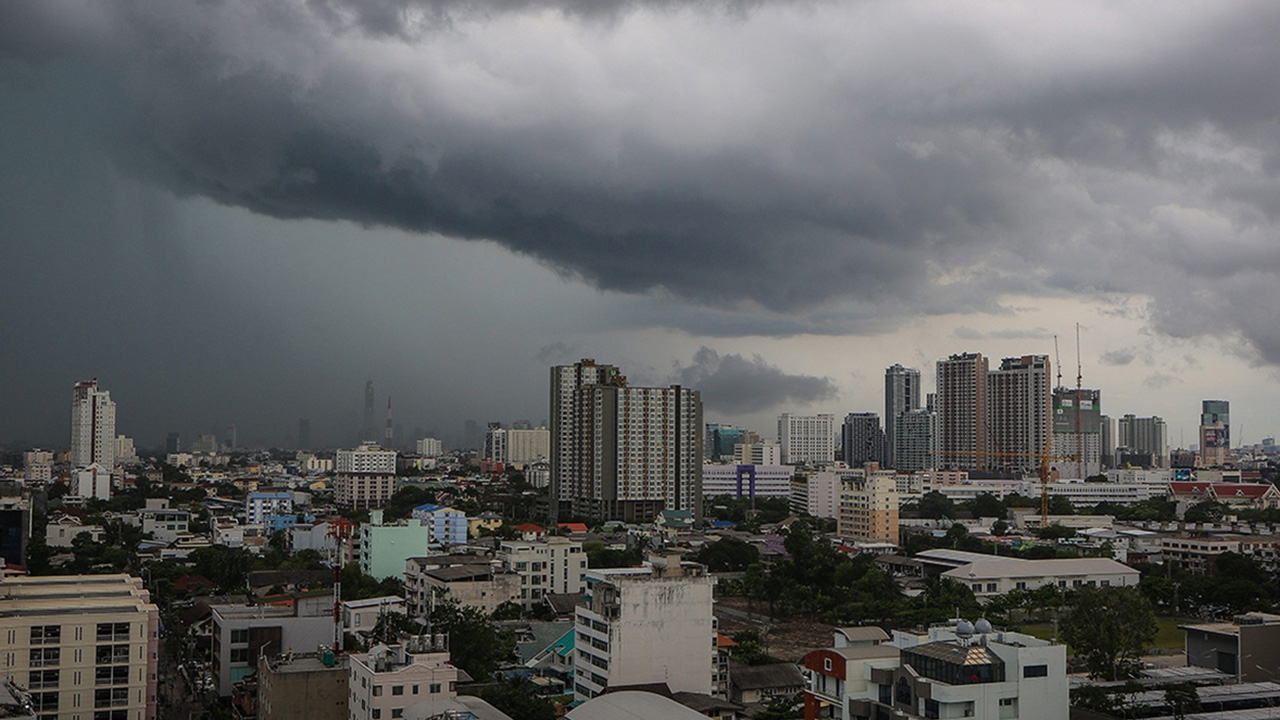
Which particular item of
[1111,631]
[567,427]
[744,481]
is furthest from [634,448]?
[1111,631]

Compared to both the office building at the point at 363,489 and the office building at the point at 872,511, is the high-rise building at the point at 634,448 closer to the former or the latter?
the office building at the point at 872,511

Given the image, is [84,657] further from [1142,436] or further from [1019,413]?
[1142,436]

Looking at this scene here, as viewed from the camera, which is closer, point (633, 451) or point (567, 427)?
point (633, 451)

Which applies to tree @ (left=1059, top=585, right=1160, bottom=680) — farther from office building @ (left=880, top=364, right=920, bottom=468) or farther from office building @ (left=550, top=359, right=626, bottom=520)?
office building @ (left=880, top=364, right=920, bottom=468)

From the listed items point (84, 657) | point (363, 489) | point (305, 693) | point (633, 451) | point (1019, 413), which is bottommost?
point (363, 489)

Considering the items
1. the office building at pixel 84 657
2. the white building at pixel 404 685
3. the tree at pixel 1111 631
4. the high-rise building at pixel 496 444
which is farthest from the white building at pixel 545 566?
the high-rise building at pixel 496 444

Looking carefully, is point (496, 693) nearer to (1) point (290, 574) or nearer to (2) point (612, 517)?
(1) point (290, 574)
